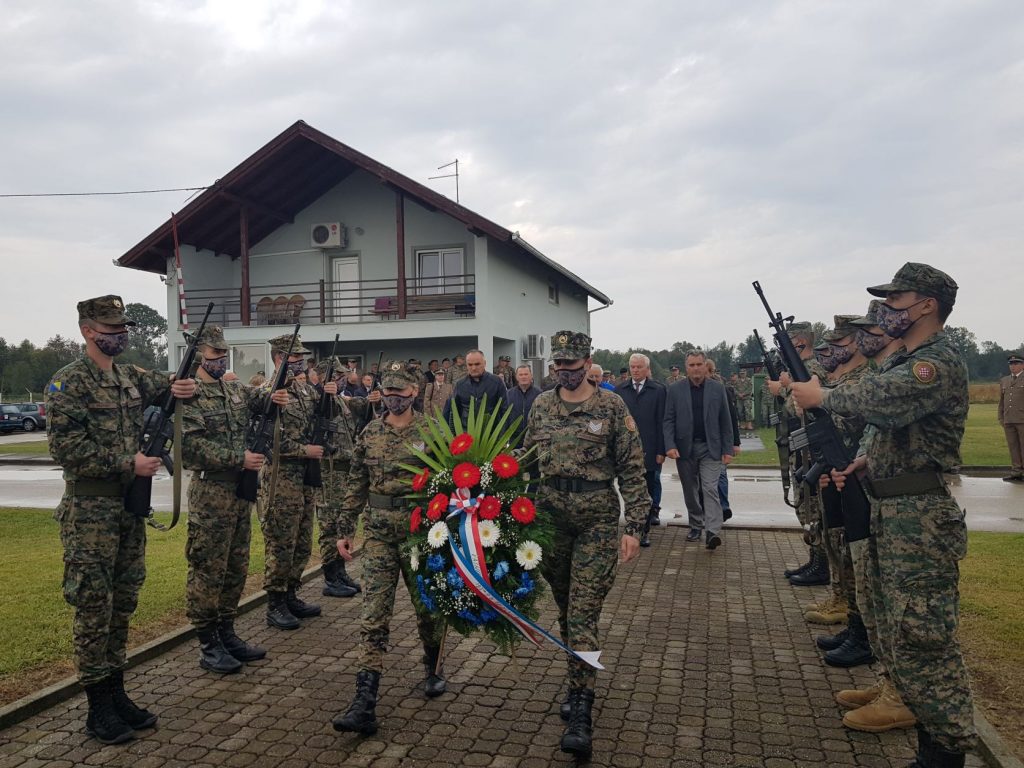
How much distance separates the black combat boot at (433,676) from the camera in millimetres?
4777

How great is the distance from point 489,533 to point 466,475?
0.39m

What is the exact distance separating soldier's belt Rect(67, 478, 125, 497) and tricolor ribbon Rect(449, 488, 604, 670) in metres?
2.12

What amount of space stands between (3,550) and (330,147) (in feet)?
49.4

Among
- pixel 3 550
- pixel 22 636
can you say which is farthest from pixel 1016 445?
pixel 3 550

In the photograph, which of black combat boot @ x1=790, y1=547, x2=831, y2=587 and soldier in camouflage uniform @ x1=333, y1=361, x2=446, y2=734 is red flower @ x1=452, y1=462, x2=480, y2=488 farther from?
black combat boot @ x1=790, y1=547, x2=831, y2=587

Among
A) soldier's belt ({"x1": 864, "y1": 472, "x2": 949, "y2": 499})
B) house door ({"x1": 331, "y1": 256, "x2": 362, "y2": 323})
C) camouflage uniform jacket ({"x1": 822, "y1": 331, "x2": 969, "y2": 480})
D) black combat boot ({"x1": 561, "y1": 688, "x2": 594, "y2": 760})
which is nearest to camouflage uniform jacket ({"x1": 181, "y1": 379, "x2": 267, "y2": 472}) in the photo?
black combat boot ({"x1": 561, "y1": 688, "x2": 594, "y2": 760})

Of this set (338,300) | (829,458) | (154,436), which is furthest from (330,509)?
(338,300)

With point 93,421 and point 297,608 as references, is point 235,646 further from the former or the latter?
point 93,421

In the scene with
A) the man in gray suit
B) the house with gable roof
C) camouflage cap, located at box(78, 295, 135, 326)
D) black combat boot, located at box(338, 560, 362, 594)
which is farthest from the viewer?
the house with gable roof

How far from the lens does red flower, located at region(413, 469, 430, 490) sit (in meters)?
4.52

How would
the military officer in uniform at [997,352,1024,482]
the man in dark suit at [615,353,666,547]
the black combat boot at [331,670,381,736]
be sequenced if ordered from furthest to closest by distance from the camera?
the military officer in uniform at [997,352,1024,482] → the man in dark suit at [615,353,666,547] → the black combat boot at [331,670,381,736]

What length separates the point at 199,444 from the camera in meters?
5.32

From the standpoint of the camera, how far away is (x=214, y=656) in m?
5.26

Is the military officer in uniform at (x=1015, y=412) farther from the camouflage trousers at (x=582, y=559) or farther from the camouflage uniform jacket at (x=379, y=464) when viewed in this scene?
the camouflage uniform jacket at (x=379, y=464)
